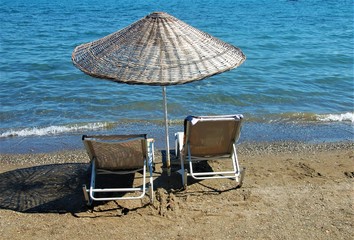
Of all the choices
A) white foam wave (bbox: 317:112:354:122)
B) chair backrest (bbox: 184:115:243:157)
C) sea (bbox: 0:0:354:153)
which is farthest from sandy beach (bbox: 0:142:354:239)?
white foam wave (bbox: 317:112:354:122)

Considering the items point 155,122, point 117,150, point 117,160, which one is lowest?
point 155,122

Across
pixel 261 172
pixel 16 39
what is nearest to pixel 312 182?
pixel 261 172

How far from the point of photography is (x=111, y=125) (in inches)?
334

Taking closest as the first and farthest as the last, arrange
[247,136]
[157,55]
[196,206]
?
[157,55], [196,206], [247,136]

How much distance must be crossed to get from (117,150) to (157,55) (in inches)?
51.5

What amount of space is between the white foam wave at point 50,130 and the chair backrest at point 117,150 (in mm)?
2964

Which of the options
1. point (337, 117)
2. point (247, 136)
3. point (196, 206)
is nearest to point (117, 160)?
point (196, 206)

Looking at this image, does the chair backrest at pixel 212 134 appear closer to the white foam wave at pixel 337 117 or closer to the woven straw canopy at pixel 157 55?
the woven straw canopy at pixel 157 55

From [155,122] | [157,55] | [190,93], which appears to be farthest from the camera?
[190,93]

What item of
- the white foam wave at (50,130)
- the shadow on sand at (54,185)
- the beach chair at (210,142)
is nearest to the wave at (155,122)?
the white foam wave at (50,130)

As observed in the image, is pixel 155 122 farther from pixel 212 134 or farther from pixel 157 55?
pixel 157 55

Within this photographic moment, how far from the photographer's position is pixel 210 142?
223 inches

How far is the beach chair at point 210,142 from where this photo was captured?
5.32 meters

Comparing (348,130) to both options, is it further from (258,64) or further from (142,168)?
(258,64)
